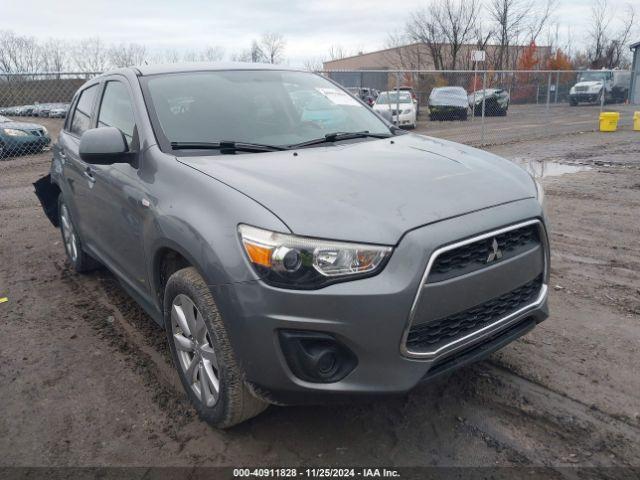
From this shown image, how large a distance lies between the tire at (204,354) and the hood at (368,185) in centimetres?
53

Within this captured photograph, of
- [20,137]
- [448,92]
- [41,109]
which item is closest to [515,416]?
[41,109]

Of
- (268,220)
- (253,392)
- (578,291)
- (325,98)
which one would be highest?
(325,98)

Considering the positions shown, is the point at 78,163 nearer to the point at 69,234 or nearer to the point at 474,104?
the point at 69,234

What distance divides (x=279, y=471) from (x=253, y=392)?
1.31 ft

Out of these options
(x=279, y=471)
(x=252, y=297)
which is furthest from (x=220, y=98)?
(x=279, y=471)

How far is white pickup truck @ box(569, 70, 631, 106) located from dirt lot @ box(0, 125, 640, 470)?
28.0 metres

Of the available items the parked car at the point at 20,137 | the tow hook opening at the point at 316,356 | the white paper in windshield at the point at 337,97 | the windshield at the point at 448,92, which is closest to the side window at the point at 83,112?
the white paper in windshield at the point at 337,97

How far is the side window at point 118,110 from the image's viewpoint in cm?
337

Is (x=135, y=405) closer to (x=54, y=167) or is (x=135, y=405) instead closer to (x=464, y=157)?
(x=464, y=157)

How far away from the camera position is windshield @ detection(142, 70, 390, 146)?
10.5 feet

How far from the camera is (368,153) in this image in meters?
3.06

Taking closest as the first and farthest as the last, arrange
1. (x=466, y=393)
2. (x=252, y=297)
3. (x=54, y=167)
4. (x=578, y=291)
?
(x=252, y=297) → (x=466, y=393) → (x=578, y=291) → (x=54, y=167)

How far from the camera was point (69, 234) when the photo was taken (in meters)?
4.95

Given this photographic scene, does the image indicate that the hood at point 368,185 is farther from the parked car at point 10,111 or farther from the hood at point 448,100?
the hood at point 448,100
